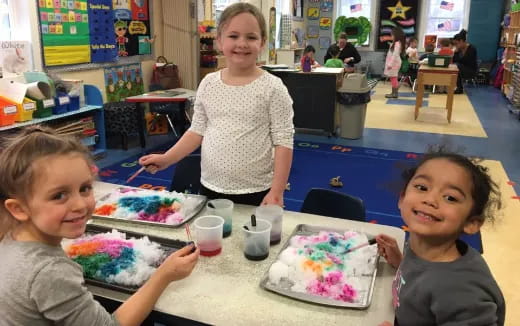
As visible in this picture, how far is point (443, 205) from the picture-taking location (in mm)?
1088

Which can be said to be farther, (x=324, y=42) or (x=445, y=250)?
(x=324, y=42)

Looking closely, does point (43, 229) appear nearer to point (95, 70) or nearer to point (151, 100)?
point (151, 100)

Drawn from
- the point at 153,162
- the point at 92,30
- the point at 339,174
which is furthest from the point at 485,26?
the point at 153,162

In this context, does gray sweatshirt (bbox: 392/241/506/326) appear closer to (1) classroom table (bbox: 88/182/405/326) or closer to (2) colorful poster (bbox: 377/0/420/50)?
(1) classroom table (bbox: 88/182/405/326)

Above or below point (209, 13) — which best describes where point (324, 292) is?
below

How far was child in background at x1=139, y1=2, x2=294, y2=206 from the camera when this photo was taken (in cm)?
164

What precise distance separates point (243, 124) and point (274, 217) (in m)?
0.44

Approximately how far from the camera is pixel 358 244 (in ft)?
4.41

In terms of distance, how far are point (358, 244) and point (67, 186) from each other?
2.72 ft

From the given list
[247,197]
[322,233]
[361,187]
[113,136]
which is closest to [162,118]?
[113,136]

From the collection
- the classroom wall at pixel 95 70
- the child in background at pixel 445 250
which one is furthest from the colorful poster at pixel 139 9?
the child in background at pixel 445 250

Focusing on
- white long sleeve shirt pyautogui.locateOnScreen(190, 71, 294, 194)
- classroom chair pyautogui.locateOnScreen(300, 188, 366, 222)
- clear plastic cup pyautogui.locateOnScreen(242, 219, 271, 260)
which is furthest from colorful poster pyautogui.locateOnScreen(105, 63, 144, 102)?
clear plastic cup pyautogui.locateOnScreen(242, 219, 271, 260)

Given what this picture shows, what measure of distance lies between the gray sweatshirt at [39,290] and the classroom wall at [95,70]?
393 cm

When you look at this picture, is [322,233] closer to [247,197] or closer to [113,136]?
[247,197]
